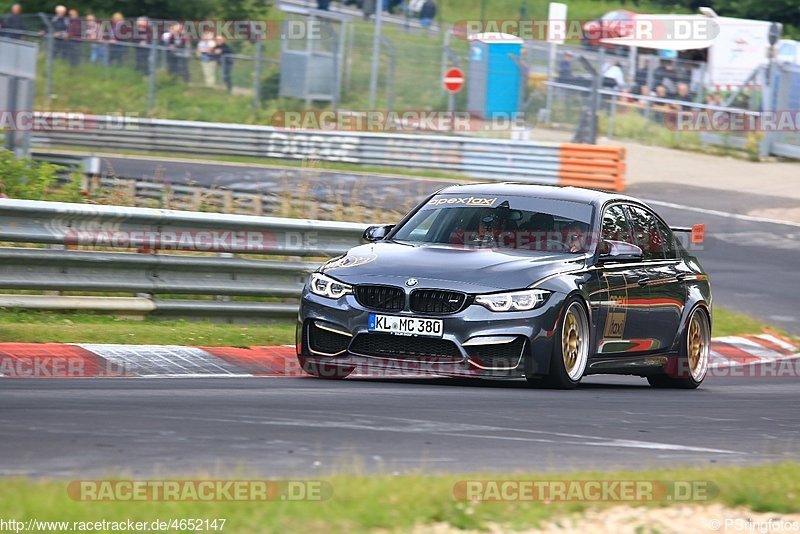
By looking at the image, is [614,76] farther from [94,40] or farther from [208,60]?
[94,40]

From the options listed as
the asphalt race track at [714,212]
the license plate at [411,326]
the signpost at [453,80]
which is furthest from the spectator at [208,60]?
the license plate at [411,326]

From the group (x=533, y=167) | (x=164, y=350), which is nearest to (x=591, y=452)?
(x=164, y=350)

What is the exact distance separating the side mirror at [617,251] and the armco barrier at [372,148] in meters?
16.9

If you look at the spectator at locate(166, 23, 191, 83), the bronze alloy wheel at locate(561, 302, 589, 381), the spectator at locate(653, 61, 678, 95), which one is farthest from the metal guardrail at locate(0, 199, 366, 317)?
the spectator at locate(653, 61, 678, 95)

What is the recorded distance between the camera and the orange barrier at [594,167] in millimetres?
27328

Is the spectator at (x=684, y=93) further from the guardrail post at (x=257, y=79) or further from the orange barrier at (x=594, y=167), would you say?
the guardrail post at (x=257, y=79)

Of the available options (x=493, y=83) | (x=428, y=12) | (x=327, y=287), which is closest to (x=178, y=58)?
(x=493, y=83)

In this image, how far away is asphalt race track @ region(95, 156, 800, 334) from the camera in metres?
18.5

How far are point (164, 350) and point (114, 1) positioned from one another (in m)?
33.6

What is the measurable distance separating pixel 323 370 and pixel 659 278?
2.98 meters

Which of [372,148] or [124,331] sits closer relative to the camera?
[124,331]

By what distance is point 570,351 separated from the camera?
9695 millimetres

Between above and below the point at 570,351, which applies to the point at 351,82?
above

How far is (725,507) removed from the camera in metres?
5.46
